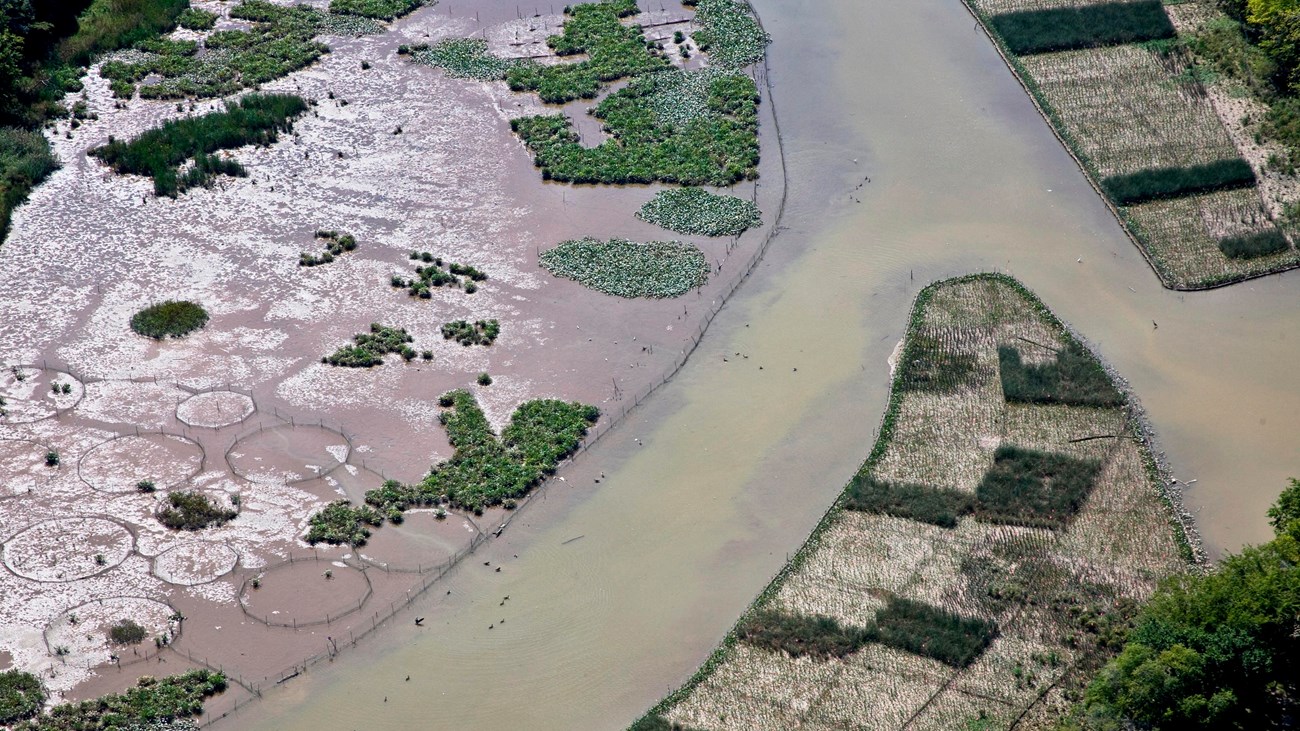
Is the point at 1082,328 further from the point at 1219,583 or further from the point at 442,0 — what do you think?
→ the point at 442,0

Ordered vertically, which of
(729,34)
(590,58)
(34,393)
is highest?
(729,34)

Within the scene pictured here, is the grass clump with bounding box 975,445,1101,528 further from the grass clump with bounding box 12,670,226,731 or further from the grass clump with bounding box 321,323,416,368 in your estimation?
the grass clump with bounding box 12,670,226,731

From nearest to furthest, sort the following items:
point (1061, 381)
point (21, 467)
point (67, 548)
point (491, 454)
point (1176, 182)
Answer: point (67, 548) → point (21, 467) → point (491, 454) → point (1061, 381) → point (1176, 182)

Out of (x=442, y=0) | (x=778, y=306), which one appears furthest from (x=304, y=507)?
(x=442, y=0)

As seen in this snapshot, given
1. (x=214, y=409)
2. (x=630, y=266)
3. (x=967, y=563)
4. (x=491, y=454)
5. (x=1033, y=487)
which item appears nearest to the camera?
(x=967, y=563)

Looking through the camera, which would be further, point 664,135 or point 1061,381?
point 664,135

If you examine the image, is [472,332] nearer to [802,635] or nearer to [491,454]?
[491,454]

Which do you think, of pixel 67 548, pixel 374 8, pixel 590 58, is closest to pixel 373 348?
pixel 67 548
